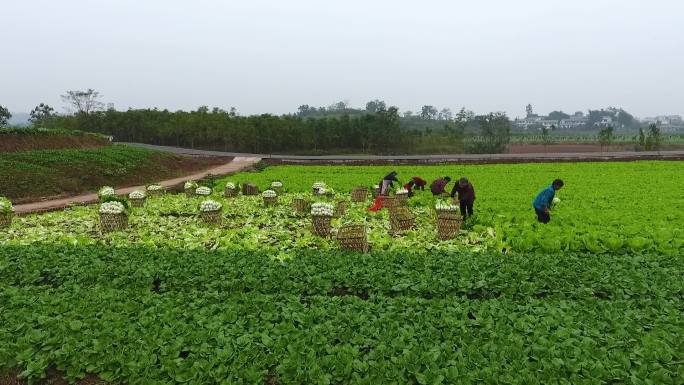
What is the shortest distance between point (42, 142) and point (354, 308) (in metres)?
39.5

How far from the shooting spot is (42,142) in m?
37.5

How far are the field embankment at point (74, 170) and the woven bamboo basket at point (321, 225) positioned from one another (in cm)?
1869

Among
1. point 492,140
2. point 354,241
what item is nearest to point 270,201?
point 354,241

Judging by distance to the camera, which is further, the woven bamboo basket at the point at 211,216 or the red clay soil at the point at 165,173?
the red clay soil at the point at 165,173

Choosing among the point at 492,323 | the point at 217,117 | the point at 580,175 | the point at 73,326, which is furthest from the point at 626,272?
the point at 217,117

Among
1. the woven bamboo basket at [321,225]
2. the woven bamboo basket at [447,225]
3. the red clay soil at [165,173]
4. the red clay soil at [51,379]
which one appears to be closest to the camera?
the red clay soil at [51,379]

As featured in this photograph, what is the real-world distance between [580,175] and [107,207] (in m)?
28.2

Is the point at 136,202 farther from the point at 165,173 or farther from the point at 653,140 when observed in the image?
the point at 653,140

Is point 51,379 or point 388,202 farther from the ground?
point 388,202

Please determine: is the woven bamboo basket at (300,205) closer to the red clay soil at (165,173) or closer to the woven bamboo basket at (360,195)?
the woven bamboo basket at (360,195)

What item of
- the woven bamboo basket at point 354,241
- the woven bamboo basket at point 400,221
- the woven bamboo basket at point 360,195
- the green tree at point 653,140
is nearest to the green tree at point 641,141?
the green tree at point 653,140

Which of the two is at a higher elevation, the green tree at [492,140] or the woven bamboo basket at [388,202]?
the green tree at [492,140]

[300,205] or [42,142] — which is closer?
[300,205]

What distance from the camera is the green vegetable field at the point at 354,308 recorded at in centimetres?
572
